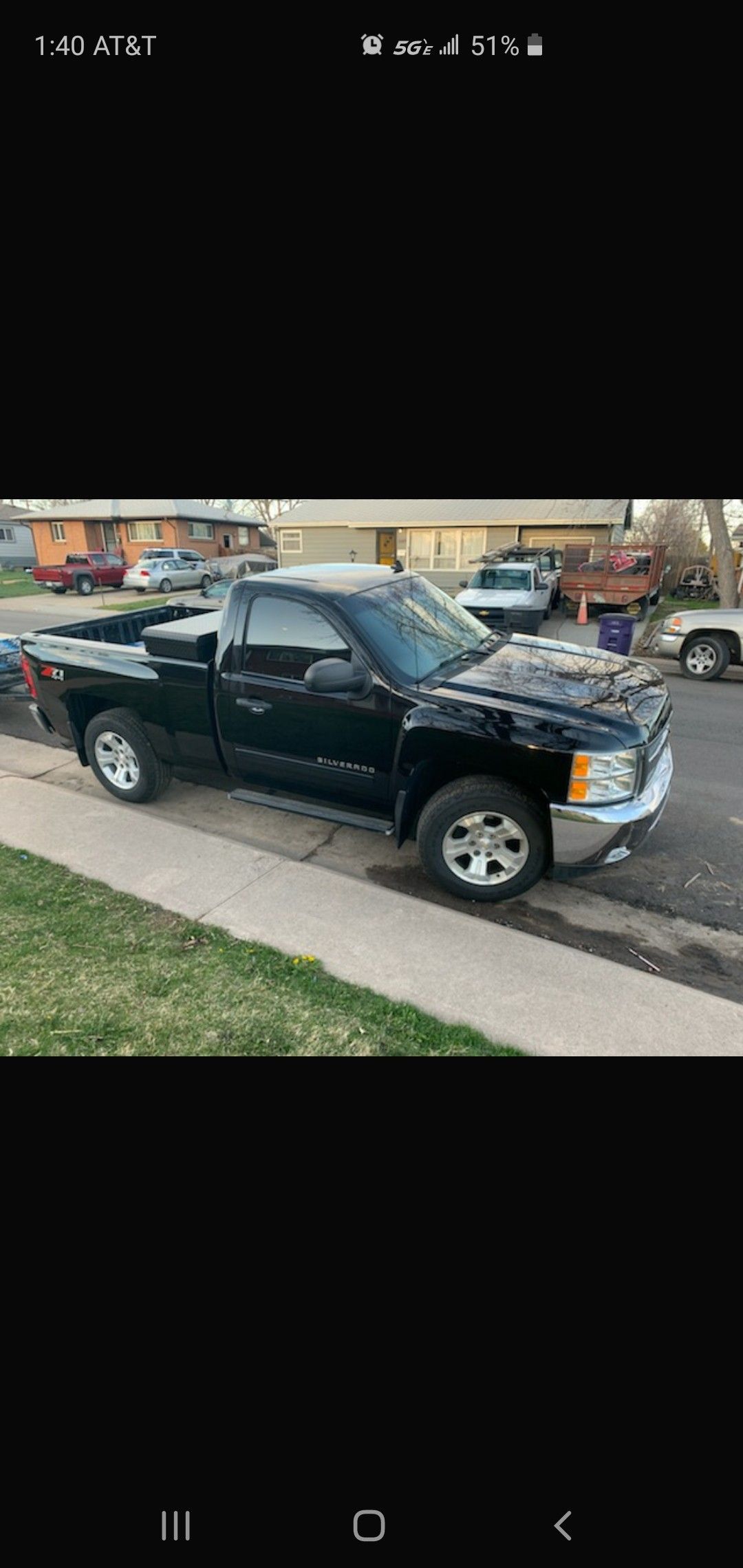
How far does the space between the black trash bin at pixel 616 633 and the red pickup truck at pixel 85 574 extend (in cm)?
1908

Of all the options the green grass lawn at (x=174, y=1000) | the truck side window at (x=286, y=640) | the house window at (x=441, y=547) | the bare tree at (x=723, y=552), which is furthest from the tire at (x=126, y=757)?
the house window at (x=441, y=547)

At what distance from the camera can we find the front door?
22.0 metres

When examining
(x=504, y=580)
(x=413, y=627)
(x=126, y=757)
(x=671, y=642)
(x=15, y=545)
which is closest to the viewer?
(x=413, y=627)

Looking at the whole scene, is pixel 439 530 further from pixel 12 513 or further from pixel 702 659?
pixel 12 513

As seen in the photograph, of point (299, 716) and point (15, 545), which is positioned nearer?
point (299, 716)

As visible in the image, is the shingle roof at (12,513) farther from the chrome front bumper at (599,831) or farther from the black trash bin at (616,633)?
the chrome front bumper at (599,831)

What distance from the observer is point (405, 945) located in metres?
3.47

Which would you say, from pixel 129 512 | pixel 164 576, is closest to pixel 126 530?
pixel 129 512

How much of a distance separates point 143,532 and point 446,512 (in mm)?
17349

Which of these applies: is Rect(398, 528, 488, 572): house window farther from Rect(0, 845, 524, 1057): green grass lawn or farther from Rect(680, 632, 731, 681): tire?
Rect(0, 845, 524, 1057): green grass lawn

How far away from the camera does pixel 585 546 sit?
16.8 meters

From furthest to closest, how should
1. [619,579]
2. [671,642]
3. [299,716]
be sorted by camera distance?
1. [619,579]
2. [671,642]
3. [299,716]

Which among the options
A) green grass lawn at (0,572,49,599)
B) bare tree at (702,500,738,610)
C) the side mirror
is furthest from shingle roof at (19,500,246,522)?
the side mirror
